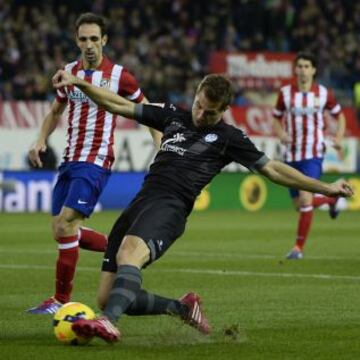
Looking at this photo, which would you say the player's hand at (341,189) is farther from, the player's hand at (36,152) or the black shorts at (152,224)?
the player's hand at (36,152)

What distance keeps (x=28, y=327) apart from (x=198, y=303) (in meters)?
1.30

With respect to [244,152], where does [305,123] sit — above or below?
below

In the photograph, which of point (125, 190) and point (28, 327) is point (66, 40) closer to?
point (125, 190)

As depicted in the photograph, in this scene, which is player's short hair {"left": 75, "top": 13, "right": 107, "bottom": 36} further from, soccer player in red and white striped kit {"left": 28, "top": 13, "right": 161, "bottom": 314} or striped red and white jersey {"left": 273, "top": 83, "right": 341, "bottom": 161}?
striped red and white jersey {"left": 273, "top": 83, "right": 341, "bottom": 161}

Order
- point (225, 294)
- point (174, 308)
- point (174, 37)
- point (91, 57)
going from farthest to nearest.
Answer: point (174, 37) < point (225, 294) < point (91, 57) < point (174, 308)

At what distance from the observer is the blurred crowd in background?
94.1 feet

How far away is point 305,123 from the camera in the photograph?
16.2 metres

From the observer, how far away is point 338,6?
34.4 metres

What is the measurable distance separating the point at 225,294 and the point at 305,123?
570 cm

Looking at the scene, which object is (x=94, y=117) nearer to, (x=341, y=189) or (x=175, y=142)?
(x=175, y=142)

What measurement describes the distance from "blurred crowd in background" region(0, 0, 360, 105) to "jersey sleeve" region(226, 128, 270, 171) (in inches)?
766

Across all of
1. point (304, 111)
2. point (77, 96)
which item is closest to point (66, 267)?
point (77, 96)

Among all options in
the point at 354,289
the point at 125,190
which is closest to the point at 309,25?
the point at 125,190

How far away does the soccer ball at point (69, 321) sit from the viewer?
765cm
